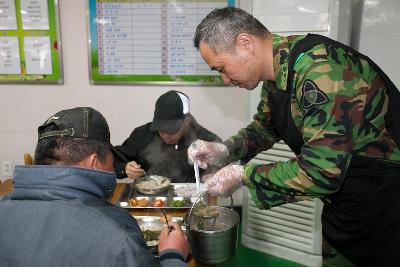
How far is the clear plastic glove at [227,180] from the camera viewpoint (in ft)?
5.46

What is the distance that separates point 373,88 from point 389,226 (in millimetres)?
638

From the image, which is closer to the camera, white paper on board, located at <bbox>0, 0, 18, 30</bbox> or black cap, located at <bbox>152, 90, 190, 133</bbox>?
black cap, located at <bbox>152, 90, 190, 133</bbox>

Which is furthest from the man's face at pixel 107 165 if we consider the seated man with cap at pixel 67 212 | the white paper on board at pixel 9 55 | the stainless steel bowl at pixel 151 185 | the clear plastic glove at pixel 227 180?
the white paper on board at pixel 9 55

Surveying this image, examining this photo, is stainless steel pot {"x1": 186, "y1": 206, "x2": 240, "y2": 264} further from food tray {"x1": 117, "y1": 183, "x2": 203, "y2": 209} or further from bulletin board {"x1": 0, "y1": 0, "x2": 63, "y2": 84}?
bulletin board {"x1": 0, "y1": 0, "x2": 63, "y2": 84}

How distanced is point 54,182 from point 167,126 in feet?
6.35

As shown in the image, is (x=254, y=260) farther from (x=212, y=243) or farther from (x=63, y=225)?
(x=63, y=225)

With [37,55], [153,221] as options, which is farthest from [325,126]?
[37,55]

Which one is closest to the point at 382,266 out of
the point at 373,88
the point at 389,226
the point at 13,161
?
the point at 389,226

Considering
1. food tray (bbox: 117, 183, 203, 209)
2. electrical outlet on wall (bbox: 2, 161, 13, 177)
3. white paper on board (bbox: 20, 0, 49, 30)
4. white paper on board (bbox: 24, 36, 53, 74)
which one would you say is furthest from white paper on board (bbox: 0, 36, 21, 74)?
food tray (bbox: 117, 183, 203, 209)

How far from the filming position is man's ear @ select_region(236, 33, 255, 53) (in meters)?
1.54

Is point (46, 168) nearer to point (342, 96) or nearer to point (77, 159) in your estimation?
point (77, 159)

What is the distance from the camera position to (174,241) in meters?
1.60

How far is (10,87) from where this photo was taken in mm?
4059

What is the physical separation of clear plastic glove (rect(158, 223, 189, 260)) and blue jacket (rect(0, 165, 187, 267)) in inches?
12.7
